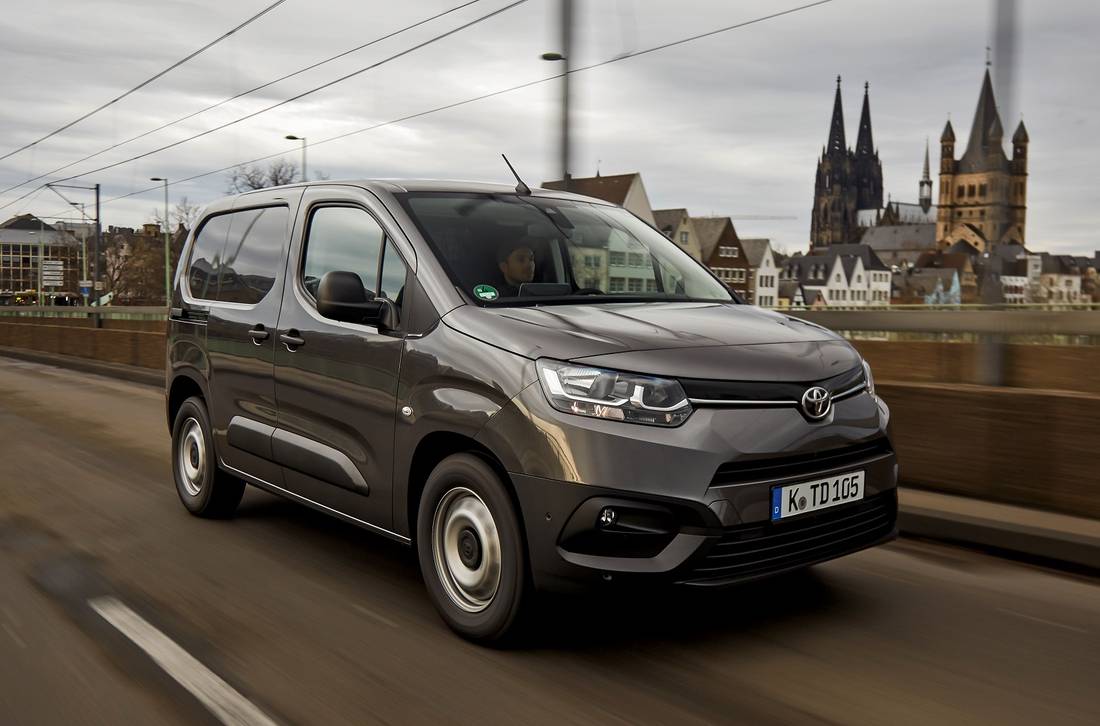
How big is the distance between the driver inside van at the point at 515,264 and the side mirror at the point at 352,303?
1.53 ft

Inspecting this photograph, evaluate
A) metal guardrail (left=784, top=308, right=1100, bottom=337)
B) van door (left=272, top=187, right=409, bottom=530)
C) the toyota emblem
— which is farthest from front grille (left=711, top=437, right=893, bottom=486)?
metal guardrail (left=784, top=308, right=1100, bottom=337)

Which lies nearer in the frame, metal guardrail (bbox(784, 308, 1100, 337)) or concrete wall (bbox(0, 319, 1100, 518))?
concrete wall (bbox(0, 319, 1100, 518))

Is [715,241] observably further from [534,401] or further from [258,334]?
[534,401]

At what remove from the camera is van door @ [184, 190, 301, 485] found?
204 inches

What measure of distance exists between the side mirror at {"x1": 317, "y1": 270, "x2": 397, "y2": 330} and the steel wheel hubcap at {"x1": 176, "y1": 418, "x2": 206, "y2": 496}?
2113mm

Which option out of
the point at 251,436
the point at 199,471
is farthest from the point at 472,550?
the point at 199,471

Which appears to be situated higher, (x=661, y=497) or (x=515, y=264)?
(x=515, y=264)

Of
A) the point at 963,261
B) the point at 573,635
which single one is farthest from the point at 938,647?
the point at 963,261

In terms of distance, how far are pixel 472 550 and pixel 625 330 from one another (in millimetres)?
964

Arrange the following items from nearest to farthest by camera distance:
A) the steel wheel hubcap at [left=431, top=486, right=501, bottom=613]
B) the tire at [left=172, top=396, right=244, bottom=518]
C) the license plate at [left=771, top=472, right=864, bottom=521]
A: 1. the license plate at [left=771, top=472, right=864, bottom=521]
2. the steel wheel hubcap at [left=431, top=486, right=501, bottom=613]
3. the tire at [left=172, top=396, right=244, bottom=518]

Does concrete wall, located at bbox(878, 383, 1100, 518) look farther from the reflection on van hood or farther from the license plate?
the license plate

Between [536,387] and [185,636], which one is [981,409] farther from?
[185,636]

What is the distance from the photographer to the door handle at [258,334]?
16.9 feet

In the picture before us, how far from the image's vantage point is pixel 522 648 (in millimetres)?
3766
